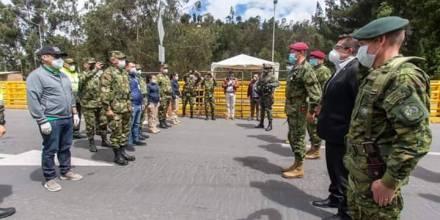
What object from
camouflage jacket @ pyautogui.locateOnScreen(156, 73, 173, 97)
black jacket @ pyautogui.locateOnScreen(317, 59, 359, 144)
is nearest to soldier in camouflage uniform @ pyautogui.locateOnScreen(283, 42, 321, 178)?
black jacket @ pyautogui.locateOnScreen(317, 59, 359, 144)

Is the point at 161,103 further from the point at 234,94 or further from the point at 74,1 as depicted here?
the point at 74,1

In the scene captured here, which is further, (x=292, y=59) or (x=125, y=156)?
(x=125, y=156)

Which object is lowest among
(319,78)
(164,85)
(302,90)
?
(164,85)

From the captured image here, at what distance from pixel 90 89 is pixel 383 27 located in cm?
637

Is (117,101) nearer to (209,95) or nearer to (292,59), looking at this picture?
(292,59)

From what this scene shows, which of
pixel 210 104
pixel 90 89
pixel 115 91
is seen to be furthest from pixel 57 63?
pixel 210 104

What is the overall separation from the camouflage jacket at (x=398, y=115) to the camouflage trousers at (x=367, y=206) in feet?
0.71

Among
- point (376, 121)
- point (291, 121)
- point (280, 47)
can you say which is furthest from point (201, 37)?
point (280, 47)

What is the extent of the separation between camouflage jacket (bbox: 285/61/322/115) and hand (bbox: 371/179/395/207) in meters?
2.70

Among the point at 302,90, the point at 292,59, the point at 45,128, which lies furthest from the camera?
the point at 292,59

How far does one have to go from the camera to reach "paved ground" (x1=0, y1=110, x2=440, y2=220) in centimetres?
406

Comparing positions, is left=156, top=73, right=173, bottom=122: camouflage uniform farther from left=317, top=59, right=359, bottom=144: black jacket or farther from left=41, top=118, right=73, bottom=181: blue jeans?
left=317, top=59, right=359, bottom=144: black jacket

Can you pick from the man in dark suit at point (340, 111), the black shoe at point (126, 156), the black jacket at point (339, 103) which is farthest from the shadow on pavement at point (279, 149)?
the black jacket at point (339, 103)

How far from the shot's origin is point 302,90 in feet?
16.6
